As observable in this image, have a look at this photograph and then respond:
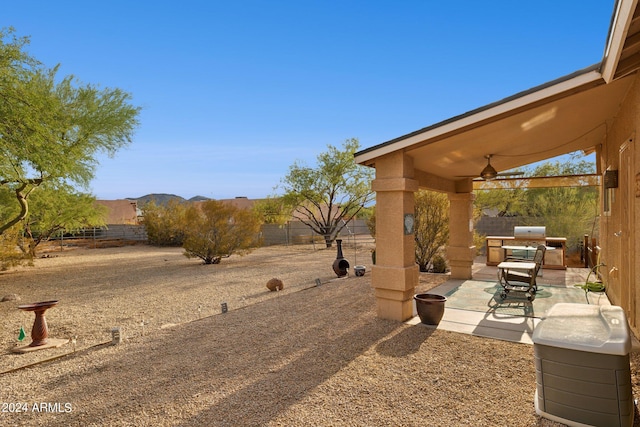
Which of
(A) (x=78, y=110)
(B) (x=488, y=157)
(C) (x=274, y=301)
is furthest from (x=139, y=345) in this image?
(A) (x=78, y=110)

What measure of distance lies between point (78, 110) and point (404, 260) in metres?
12.8

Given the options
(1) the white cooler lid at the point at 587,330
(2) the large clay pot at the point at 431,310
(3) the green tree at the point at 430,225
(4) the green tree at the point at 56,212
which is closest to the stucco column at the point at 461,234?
(3) the green tree at the point at 430,225

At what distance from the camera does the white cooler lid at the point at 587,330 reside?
2.57 m

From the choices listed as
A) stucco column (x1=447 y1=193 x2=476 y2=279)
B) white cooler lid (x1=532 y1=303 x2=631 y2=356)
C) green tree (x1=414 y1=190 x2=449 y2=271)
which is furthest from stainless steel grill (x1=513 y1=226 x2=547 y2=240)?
white cooler lid (x1=532 y1=303 x2=631 y2=356)

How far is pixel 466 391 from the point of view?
138 inches

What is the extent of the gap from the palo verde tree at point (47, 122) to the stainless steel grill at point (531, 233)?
12799 mm

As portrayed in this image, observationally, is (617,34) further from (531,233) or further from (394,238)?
(531,233)

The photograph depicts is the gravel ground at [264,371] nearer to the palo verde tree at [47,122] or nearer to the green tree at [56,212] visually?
the palo verde tree at [47,122]

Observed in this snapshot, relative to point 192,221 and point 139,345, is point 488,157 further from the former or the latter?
point 192,221

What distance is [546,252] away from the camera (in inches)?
433

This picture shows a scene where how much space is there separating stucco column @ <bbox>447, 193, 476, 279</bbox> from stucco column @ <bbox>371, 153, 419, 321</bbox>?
3.68m

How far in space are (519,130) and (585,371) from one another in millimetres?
3878

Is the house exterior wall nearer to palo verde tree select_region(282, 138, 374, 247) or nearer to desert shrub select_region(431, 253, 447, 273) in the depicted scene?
desert shrub select_region(431, 253, 447, 273)

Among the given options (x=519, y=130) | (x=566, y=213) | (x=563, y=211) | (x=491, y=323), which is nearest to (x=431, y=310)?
(x=491, y=323)
